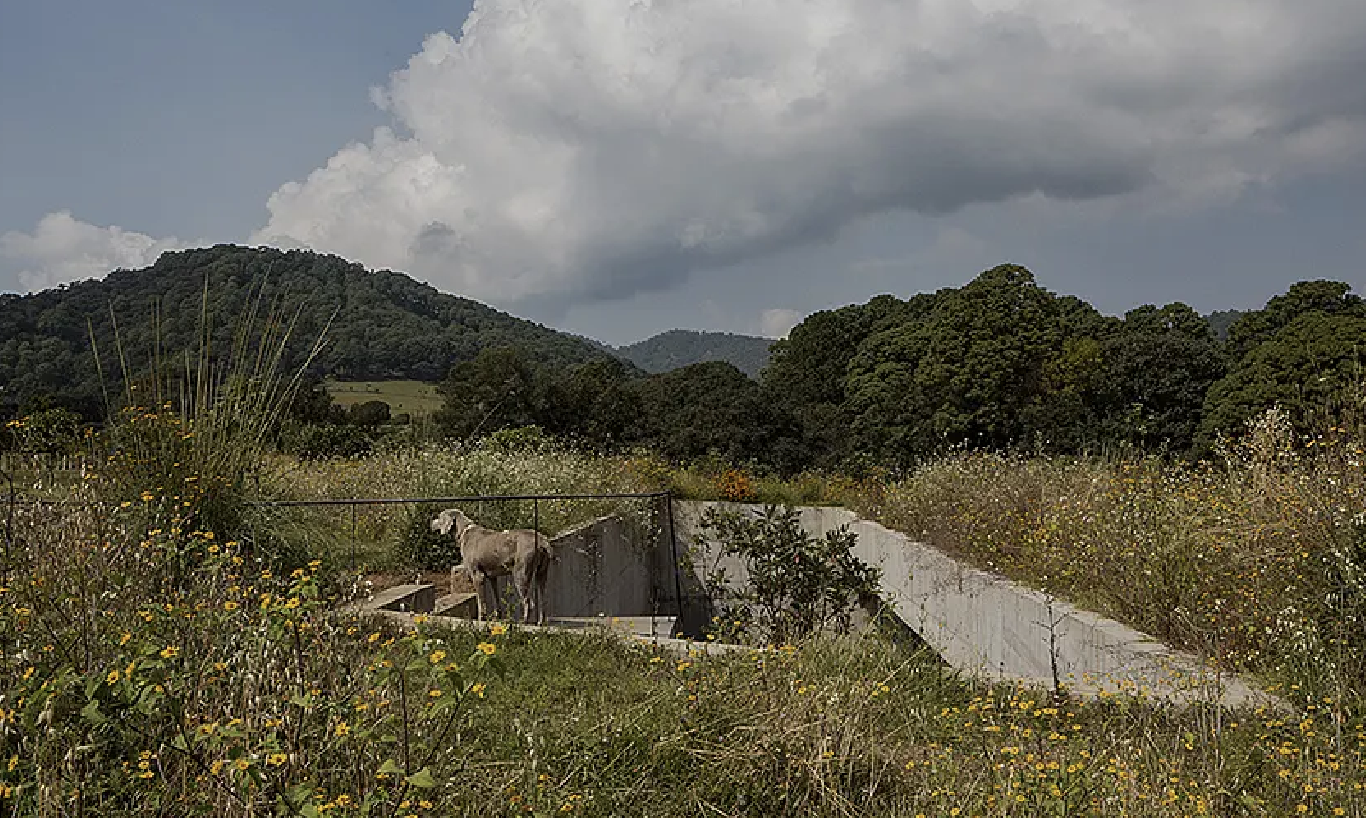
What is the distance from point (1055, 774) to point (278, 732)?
1855 mm

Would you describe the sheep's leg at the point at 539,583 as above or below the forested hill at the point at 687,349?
below

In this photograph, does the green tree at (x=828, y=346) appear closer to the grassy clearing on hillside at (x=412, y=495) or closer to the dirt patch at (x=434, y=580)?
the grassy clearing on hillside at (x=412, y=495)

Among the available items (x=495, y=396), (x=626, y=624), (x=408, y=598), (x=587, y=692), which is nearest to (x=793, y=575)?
(x=626, y=624)

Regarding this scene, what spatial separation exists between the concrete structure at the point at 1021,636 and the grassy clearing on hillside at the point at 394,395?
9.78m

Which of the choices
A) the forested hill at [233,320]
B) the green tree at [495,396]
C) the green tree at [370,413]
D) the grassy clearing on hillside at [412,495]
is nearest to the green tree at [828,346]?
the forested hill at [233,320]

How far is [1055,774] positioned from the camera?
239 cm

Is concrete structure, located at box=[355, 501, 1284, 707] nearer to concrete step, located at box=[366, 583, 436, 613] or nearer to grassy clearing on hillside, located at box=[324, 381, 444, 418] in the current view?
concrete step, located at box=[366, 583, 436, 613]

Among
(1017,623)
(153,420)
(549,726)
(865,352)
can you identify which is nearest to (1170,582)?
(1017,623)

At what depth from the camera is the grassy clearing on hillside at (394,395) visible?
16.9 meters

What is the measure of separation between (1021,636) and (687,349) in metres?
121

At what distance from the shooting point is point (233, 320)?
20.2 ft

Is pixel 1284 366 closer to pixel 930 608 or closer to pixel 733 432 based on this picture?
pixel 733 432

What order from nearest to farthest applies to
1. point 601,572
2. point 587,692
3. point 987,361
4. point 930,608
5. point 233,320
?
1. point 587,692
2. point 233,320
3. point 930,608
4. point 601,572
5. point 987,361

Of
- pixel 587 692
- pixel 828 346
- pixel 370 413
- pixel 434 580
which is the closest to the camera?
pixel 587 692
